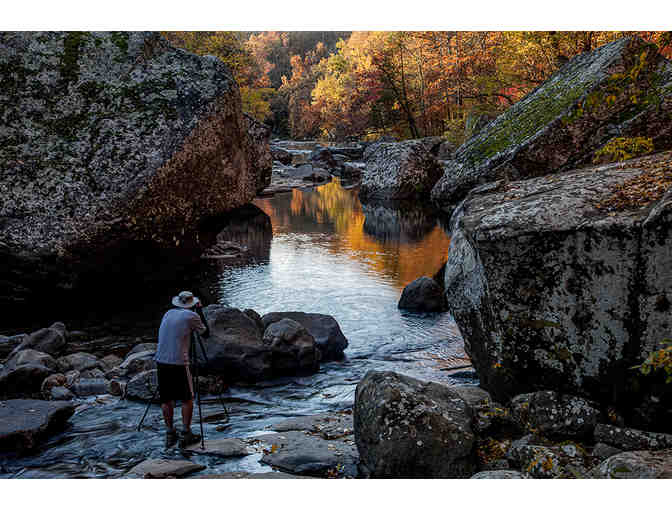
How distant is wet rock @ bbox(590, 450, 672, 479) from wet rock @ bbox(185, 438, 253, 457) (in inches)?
122

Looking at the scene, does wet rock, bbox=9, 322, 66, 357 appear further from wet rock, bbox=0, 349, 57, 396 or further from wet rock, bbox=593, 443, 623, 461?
wet rock, bbox=593, 443, 623, 461

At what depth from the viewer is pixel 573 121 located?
10562 mm

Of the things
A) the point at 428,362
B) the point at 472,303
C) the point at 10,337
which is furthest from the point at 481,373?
the point at 10,337

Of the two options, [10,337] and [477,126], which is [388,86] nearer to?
[477,126]

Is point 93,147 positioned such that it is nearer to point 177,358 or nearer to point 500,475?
point 177,358

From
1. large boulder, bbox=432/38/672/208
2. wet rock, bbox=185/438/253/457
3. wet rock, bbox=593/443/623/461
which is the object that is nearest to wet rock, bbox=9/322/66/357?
wet rock, bbox=185/438/253/457

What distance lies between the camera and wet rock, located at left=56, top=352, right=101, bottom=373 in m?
8.11

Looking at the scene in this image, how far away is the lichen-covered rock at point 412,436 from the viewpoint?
4660 mm

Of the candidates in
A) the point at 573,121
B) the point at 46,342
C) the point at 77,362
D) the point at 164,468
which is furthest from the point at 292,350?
the point at 573,121

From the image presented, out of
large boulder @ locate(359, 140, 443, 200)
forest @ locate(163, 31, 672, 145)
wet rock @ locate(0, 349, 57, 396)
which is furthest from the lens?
large boulder @ locate(359, 140, 443, 200)

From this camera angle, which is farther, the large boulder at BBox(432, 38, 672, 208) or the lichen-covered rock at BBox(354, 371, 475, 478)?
the large boulder at BBox(432, 38, 672, 208)

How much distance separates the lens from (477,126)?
75.6 ft

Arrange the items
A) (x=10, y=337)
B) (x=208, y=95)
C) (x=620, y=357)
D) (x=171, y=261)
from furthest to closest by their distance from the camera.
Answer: (x=171, y=261), (x=208, y=95), (x=10, y=337), (x=620, y=357)
